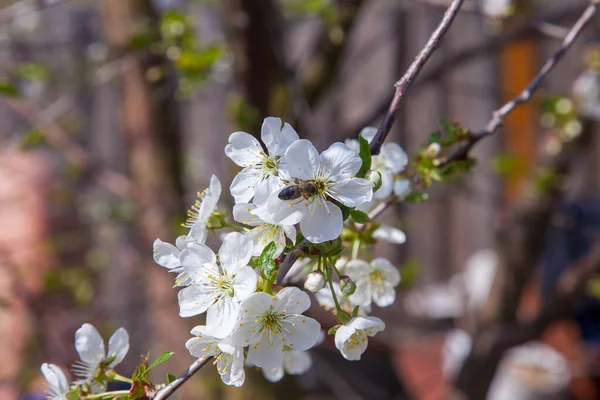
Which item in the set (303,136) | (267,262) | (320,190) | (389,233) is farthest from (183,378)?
(303,136)

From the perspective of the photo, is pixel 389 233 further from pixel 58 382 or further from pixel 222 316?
pixel 58 382

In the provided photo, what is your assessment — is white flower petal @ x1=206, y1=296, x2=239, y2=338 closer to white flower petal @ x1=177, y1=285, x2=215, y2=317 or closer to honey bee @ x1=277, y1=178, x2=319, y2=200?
white flower petal @ x1=177, y1=285, x2=215, y2=317

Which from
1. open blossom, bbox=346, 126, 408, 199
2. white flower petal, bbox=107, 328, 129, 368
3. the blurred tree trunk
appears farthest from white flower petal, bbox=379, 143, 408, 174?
the blurred tree trunk

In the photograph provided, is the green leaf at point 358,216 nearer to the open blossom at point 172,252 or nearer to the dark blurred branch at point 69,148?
the open blossom at point 172,252

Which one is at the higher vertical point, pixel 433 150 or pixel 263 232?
pixel 433 150

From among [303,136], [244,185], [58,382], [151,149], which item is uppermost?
[151,149]

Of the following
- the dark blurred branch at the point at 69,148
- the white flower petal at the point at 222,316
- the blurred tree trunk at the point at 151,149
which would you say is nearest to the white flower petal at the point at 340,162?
the white flower petal at the point at 222,316

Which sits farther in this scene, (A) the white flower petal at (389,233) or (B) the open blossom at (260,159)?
(A) the white flower petal at (389,233)

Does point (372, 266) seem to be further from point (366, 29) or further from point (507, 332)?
point (366, 29)
